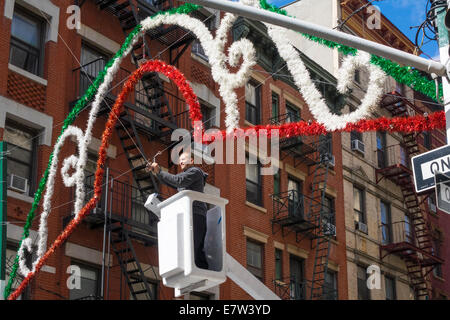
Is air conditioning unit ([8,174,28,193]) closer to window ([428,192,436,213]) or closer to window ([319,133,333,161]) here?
Result: window ([319,133,333,161])

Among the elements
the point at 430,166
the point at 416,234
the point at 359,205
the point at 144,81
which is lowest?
the point at 430,166

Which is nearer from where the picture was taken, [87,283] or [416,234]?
[87,283]

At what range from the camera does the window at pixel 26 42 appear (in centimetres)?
2058

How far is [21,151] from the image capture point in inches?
787

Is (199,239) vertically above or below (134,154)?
below

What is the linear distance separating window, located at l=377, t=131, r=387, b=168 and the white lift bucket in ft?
94.2

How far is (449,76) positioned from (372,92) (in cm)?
383

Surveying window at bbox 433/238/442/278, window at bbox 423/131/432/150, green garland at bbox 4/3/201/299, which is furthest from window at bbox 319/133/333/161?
green garland at bbox 4/3/201/299

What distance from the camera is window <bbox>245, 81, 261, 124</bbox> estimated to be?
28625 mm

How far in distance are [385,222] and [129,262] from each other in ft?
57.6

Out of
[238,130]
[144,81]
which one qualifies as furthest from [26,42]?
[238,130]

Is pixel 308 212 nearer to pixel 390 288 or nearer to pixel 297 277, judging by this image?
pixel 297 277

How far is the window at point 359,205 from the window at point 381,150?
8.94 ft
